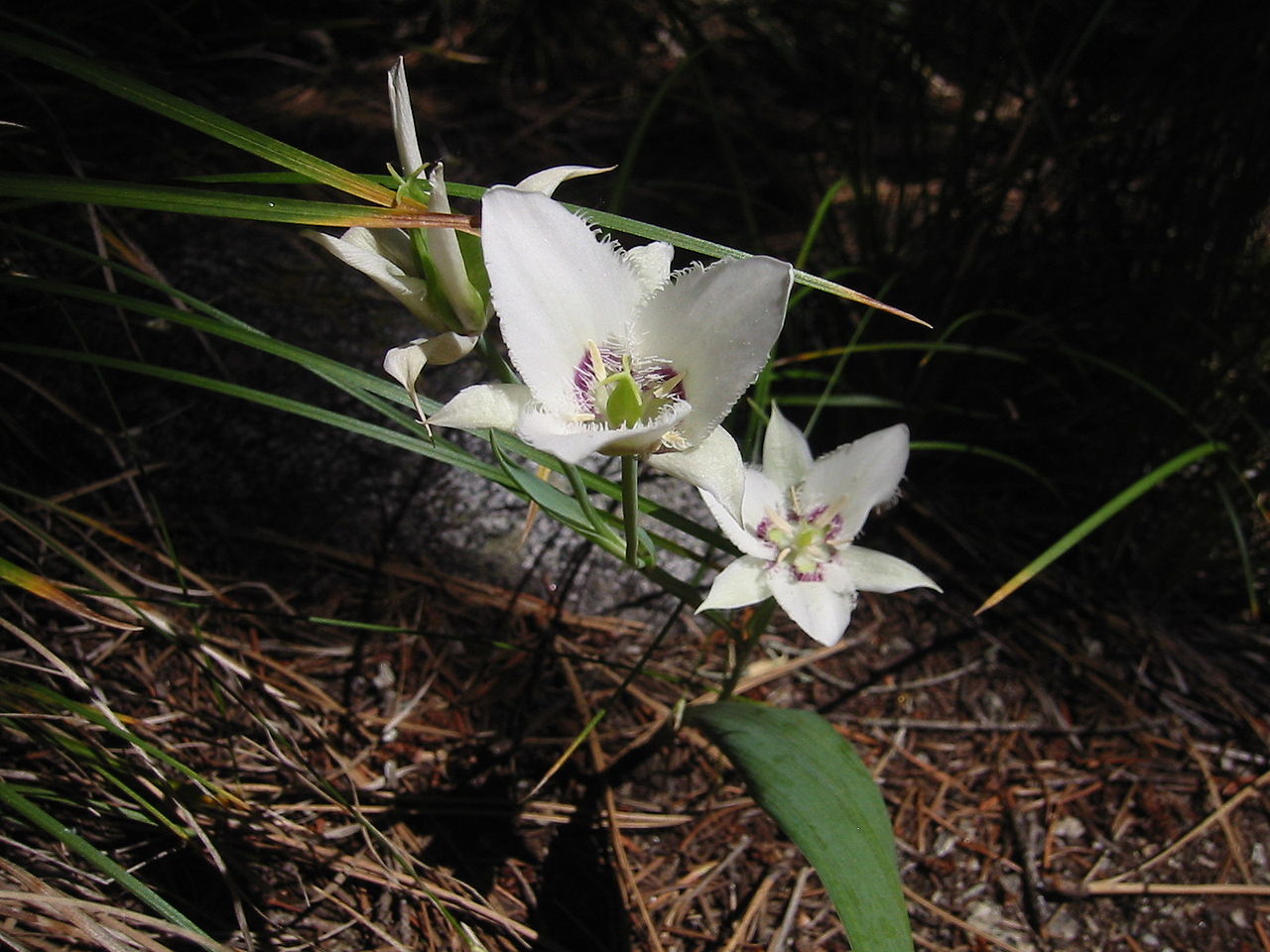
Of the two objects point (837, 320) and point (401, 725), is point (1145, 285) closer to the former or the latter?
point (837, 320)

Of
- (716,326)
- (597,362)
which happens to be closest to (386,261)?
(597,362)

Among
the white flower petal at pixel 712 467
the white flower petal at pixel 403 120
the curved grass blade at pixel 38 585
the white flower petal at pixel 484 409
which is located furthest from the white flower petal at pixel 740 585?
the curved grass blade at pixel 38 585

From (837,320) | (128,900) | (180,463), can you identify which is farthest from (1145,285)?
(128,900)

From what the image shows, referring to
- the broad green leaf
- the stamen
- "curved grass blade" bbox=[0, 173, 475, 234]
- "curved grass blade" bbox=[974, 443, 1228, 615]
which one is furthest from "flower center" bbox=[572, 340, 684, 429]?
"curved grass blade" bbox=[974, 443, 1228, 615]

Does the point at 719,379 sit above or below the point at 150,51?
below

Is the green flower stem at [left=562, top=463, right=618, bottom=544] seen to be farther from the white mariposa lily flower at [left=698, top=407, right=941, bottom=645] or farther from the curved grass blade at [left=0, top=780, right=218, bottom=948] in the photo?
the curved grass blade at [left=0, top=780, right=218, bottom=948]

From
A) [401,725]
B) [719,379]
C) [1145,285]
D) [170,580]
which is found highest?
[719,379]
